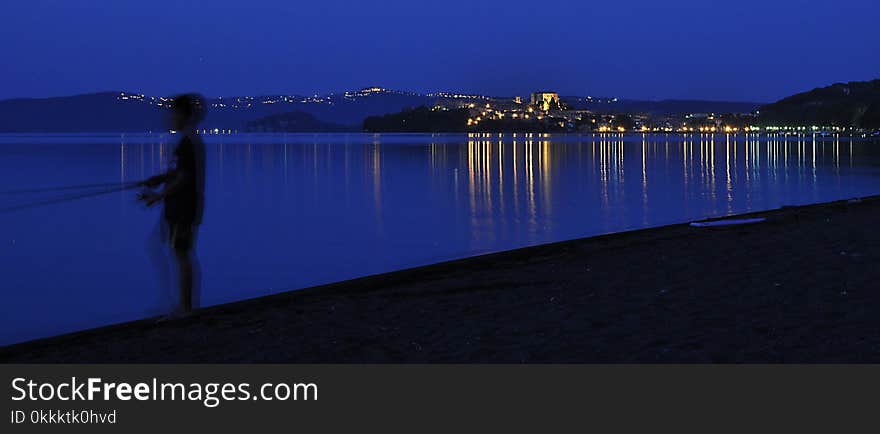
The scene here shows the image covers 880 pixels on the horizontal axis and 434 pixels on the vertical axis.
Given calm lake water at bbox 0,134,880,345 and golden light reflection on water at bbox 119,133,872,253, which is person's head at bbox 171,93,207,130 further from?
golden light reflection on water at bbox 119,133,872,253

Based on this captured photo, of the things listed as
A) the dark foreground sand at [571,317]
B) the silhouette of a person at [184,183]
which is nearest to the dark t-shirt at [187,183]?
the silhouette of a person at [184,183]

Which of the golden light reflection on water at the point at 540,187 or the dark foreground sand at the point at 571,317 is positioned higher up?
the golden light reflection on water at the point at 540,187

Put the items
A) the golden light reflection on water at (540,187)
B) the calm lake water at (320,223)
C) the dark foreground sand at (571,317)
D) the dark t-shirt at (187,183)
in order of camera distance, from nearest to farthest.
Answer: the dark foreground sand at (571,317)
the dark t-shirt at (187,183)
the calm lake water at (320,223)
the golden light reflection on water at (540,187)

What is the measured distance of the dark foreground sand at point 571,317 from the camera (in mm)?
6062

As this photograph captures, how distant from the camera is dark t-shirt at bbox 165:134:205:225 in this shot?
7.58 m

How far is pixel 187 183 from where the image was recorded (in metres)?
7.61

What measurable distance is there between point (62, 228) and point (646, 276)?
55.2ft

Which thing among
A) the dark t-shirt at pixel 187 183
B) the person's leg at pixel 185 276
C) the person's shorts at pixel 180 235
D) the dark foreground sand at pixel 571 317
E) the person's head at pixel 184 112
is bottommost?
the dark foreground sand at pixel 571 317

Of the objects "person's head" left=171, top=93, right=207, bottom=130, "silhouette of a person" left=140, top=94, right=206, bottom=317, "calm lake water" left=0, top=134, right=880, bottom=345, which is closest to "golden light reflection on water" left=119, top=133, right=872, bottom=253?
"calm lake water" left=0, top=134, right=880, bottom=345

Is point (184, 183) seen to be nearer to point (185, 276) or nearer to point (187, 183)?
point (187, 183)

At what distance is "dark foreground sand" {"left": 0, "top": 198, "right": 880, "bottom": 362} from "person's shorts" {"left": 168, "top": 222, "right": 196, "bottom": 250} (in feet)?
2.40

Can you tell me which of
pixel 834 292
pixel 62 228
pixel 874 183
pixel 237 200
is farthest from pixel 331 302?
pixel 874 183

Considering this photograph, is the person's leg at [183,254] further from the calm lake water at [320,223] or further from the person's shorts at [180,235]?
the calm lake water at [320,223]
